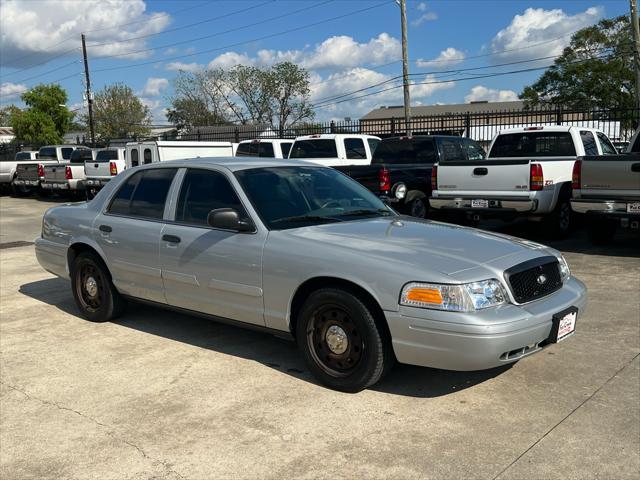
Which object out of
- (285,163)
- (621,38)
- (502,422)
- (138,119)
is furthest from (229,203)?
(138,119)

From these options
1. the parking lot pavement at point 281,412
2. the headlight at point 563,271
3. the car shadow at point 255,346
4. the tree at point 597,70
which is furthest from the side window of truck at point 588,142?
the tree at point 597,70

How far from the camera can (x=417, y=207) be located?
467 inches

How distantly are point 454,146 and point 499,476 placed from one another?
10.1 metres

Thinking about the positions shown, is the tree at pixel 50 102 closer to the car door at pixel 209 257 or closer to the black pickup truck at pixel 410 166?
the black pickup truck at pixel 410 166

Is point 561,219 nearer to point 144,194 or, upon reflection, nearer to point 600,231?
point 600,231

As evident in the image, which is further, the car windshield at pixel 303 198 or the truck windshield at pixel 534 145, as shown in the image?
the truck windshield at pixel 534 145

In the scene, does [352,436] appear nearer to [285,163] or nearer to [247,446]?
[247,446]

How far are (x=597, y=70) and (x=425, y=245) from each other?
52.7m

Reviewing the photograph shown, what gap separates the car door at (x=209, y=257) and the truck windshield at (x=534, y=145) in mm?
7721

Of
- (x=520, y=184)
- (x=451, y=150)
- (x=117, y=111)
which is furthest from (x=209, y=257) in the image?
(x=117, y=111)

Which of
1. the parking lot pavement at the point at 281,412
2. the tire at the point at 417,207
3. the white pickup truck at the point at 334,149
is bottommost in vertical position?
the parking lot pavement at the point at 281,412

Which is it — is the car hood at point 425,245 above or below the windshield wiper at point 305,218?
below

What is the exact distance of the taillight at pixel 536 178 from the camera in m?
9.43

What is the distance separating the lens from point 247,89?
230 feet
